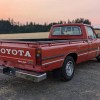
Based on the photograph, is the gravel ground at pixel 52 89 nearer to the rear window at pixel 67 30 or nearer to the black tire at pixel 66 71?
the black tire at pixel 66 71

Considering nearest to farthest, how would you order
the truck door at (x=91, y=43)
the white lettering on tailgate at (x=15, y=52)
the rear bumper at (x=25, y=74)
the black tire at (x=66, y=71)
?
1. the rear bumper at (x=25, y=74)
2. the white lettering on tailgate at (x=15, y=52)
3. the black tire at (x=66, y=71)
4. the truck door at (x=91, y=43)

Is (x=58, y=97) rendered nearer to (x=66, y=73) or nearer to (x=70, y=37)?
(x=66, y=73)

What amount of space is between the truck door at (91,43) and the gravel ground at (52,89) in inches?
51.8

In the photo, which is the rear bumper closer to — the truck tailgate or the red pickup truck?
the red pickup truck

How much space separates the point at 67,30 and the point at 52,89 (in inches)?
135

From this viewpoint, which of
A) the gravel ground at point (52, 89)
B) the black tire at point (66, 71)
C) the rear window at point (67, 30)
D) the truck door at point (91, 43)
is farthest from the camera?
the rear window at point (67, 30)

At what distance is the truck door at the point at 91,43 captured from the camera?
810 centimetres

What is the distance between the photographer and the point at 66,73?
6.31m

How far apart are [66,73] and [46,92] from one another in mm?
1081

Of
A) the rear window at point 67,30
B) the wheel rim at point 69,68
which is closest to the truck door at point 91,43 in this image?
A: the rear window at point 67,30

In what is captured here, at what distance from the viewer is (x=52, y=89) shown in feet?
19.0

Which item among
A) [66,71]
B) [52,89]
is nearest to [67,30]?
[66,71]

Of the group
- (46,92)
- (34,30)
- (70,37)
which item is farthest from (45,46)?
(34,30)

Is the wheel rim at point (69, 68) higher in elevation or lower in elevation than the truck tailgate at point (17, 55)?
lower
